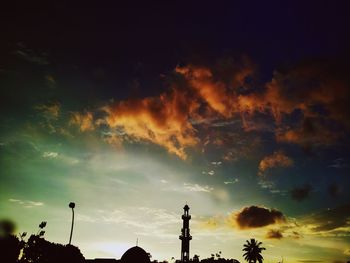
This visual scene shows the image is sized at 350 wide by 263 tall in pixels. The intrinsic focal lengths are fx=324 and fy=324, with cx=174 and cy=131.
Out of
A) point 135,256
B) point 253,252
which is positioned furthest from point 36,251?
point 253,252

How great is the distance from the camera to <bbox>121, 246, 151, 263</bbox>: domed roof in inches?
2020

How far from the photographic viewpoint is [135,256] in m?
51.7

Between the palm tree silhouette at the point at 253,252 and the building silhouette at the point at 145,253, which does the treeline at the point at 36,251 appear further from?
the palm tree silhouette at the point at 253,252

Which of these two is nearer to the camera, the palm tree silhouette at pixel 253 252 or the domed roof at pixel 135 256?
the domed roof at pixel 135 256

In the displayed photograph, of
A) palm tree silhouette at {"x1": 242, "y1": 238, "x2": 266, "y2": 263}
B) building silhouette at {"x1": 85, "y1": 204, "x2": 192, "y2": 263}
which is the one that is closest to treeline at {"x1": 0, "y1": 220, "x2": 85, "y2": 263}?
building silhouette at {"x1": 85, "y1": 204, "x2": 192, "y2": 263}

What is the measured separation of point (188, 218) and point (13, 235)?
101 ft

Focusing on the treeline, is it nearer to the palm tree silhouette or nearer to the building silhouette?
the building silhouette

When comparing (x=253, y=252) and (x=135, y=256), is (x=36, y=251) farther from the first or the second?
Answer: (x=253, y=252)

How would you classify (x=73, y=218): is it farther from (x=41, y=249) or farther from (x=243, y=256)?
(x=243, y=256)

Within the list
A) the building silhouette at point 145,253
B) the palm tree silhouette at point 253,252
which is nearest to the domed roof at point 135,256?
the building silhouette at point 145,253

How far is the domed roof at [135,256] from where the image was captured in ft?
168

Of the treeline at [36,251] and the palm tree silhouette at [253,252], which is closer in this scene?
the treeline at [36,251]

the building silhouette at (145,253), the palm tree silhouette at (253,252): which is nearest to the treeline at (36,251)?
the building silhouette at (145,253)

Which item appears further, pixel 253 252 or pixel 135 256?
pixel 253 252
